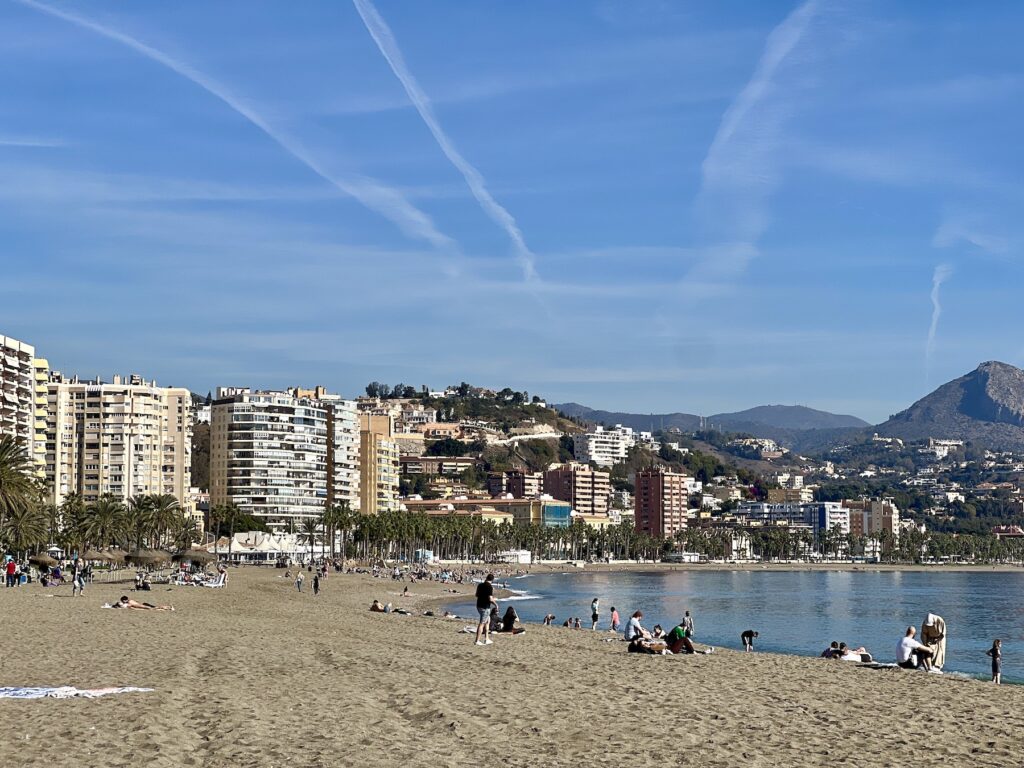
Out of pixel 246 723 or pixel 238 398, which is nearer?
pixel 246 723

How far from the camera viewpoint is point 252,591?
6519 cm

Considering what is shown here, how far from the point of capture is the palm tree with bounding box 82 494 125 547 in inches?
3807

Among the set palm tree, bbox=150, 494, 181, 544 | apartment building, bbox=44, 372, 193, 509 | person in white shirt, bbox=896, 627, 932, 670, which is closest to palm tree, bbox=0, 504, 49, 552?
palm tree, bbox=150, 494, 181, 544

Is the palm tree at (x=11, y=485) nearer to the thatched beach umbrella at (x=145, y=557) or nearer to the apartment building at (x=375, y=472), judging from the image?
the thatched beach umbrella at (x=145, y=557)

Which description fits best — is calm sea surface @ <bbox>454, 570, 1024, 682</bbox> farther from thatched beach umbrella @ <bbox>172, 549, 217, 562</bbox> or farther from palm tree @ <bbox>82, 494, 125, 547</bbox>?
palm tree @ <bbox>82, 494, 125, 547</bbox>

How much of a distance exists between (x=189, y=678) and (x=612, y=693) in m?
6.37

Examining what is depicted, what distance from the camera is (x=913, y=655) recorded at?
24141 millimetres

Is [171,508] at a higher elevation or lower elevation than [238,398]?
lower

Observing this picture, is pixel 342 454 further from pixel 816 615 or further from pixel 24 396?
pixel 816 615

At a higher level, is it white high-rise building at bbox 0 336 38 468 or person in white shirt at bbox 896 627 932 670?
→ white high-rise building at bbox 0 336 38 468

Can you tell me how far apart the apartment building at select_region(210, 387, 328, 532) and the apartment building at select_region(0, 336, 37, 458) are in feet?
103

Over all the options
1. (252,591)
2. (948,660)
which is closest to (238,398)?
(252,591)

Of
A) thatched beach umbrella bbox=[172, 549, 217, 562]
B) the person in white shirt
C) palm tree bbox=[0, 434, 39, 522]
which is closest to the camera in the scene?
the person in white shirt

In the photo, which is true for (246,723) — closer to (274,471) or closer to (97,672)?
(97,672)
